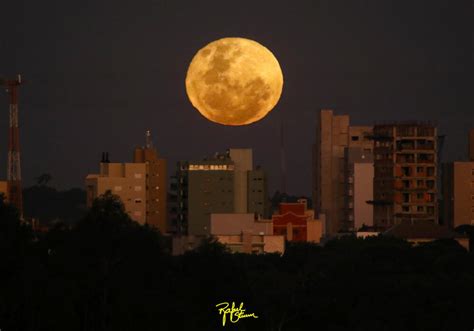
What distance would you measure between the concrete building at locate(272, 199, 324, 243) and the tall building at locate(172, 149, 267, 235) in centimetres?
1123

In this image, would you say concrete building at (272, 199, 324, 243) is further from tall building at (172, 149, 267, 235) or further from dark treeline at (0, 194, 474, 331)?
dark treeline at (0, 194, 474, 331)

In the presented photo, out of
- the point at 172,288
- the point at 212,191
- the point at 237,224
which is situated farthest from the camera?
the point at 212,191

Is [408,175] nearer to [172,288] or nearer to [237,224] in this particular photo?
[237,224]

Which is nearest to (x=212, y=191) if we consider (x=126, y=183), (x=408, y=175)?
(x=126, y=183)

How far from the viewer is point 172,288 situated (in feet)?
260

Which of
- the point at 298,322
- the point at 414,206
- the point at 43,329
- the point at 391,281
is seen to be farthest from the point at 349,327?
Result: the point at 414,206

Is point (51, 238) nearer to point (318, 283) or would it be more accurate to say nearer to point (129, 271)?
point (129, 271)

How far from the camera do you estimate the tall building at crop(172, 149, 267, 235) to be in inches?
7643

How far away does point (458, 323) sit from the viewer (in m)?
84.6

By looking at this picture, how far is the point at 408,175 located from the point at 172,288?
115 m

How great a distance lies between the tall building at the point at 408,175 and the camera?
7530 inches
